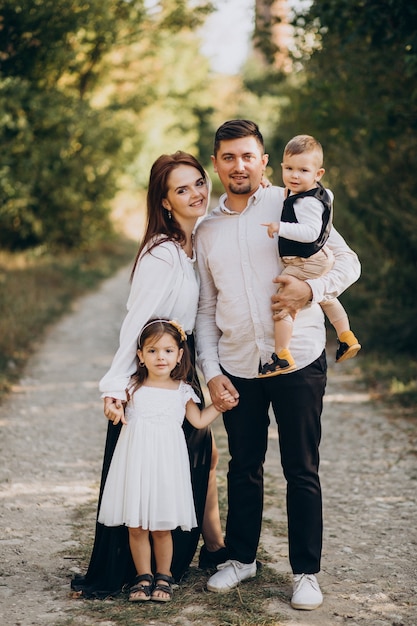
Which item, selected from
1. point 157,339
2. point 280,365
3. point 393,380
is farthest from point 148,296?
point 393,380

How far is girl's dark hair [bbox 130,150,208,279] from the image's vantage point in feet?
11.9

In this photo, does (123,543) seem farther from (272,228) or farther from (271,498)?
(271,498)

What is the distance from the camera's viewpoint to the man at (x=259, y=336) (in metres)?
3.48

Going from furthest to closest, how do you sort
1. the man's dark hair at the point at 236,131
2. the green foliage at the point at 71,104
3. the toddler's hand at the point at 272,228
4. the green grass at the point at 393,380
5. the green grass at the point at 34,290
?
the green foliage at the point at 71,104, the green grass at the point at 34,290, the green grass at the point at 393,380, the man's dark hair at the point at 236,131, the toddler's hand at the point at 272,228

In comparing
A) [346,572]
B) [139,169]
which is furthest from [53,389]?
[139,169]

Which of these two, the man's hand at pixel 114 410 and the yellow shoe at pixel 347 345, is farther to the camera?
the yellow shoe at pixel 347 345

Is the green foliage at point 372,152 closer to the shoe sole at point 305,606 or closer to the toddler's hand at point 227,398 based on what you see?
the toddler's hand at point 227,398

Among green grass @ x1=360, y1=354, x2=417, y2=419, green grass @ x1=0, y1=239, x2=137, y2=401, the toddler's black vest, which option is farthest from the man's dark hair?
green grass @ x1=0, y1=239, x2=137, y2=401

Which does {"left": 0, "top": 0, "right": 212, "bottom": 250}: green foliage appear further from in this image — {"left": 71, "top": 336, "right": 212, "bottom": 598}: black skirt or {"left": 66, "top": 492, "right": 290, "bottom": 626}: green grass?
{"left": 66, "top": 492, "right": 290, "bottom": 626}: green grass

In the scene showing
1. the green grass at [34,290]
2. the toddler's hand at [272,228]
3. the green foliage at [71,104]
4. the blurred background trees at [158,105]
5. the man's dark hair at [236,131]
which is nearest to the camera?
the toddler's hand at [272,228]

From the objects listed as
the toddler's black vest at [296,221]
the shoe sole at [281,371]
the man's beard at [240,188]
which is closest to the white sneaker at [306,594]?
the shoe sole at [281,371]

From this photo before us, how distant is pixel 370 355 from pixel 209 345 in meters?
6.13

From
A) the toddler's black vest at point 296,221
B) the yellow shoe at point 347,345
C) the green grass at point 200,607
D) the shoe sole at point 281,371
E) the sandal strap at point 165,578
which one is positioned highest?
the toddler's black vest at point 296,221

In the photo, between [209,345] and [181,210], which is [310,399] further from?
[181,210]
